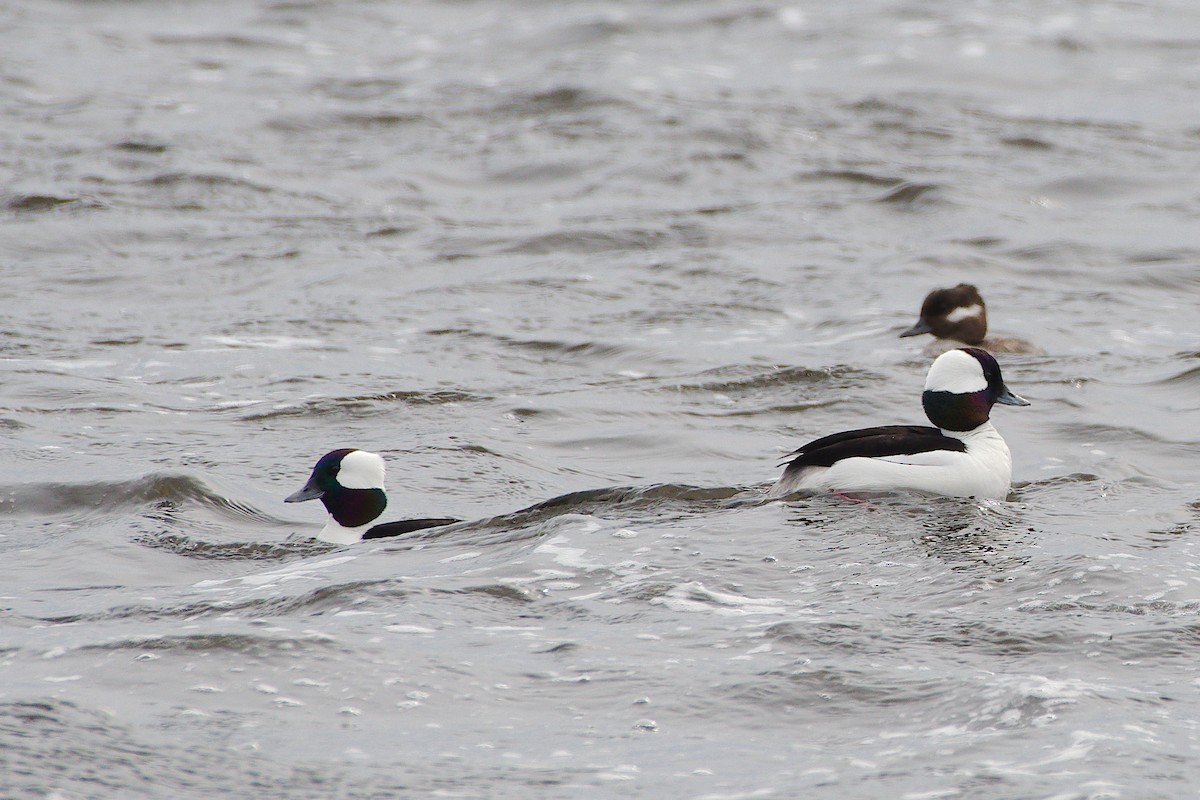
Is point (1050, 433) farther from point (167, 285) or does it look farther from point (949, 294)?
point (167, 285)

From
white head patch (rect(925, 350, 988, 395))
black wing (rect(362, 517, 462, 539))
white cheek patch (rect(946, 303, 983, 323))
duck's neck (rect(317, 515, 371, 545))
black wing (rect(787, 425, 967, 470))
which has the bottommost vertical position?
white cheek patch (rect(946, 303, 983, 323))

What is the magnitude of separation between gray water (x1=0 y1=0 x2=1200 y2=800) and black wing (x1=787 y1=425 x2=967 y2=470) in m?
0.25

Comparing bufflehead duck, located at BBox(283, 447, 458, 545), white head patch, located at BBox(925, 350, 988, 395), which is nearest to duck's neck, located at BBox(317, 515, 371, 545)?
bufflehead duck, located at BBox(283, 447, 458, 545)

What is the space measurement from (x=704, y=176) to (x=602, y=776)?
41.2ft

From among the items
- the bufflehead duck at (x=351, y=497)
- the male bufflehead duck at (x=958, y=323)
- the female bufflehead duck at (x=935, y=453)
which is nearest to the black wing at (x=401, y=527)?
the bufflehead duck at (x=351, y=497)

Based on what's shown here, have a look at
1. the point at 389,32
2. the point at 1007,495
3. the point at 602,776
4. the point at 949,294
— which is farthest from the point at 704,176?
the point at 602,776

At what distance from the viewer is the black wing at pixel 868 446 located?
24.7 feet

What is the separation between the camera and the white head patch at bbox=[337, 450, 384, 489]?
744 centimetres

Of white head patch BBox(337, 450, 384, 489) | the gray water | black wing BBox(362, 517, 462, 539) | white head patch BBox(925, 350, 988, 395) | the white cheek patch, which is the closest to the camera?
the gray water

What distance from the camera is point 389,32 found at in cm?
2286

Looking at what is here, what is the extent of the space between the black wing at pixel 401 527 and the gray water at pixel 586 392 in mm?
193

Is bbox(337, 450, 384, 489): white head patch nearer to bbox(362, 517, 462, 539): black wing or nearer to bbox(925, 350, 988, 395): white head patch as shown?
bbox(362, 517, 462, 539): black wing

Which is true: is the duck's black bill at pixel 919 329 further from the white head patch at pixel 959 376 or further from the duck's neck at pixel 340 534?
the duck's neck at pixel 340 534

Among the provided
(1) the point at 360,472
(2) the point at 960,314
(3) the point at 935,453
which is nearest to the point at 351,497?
(1) the point at 360,472
